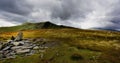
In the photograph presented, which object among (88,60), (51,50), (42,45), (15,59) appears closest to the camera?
(88,60)

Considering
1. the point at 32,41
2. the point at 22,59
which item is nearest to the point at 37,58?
the point at 22,59

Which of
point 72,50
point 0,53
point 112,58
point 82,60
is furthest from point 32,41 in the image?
point 112,58

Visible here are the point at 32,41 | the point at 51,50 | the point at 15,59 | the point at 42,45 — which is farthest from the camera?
the point at 32,41

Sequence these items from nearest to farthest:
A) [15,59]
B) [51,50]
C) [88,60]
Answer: [88,60] < [15,59] < [51,50]

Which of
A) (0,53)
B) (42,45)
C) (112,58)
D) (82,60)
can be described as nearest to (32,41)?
(42,45)

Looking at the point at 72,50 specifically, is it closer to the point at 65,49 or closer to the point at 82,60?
the point at 65,49

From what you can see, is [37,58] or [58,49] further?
[58,49]

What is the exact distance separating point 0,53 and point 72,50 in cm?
2176

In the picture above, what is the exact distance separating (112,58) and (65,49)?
13.8 m

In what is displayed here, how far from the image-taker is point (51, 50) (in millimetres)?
59562

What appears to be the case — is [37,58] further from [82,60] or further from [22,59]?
[82,60]

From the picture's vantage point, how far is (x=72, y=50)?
59000 mm

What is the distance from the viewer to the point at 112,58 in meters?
54.2

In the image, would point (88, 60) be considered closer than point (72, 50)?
Yes
